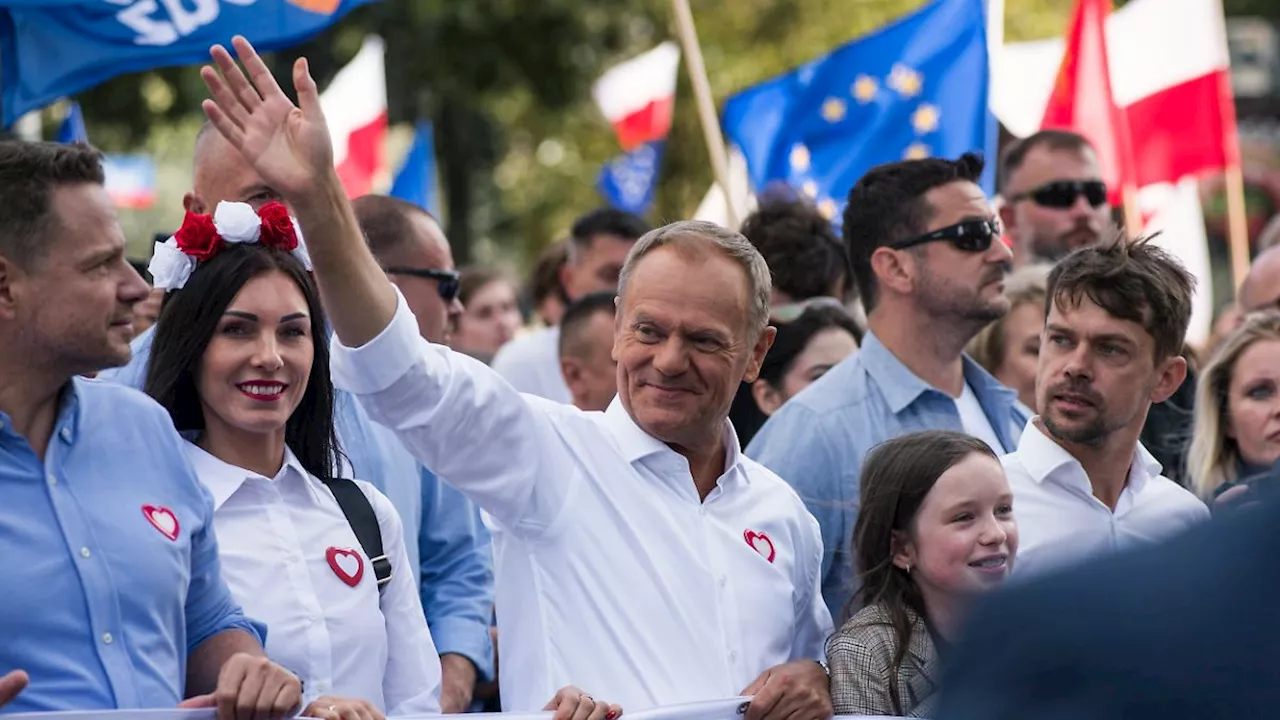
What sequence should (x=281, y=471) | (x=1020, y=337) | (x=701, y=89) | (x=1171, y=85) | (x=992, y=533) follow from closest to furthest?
(x=281, y=471) < (x=992, y=533) < (x=1020, y=337) < (x=701, y=89) < (x=1171, y=85)

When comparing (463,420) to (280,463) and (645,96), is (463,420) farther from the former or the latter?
(645,96)

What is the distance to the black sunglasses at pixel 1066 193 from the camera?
787cm

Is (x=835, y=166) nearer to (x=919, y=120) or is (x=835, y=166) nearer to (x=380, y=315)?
(x=919, y=120)

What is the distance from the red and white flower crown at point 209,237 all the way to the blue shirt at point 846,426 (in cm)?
159

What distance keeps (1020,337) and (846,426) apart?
1816 millimetres

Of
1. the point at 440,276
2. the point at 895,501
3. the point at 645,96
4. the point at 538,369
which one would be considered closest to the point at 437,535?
the point at 440,276

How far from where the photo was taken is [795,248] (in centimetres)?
737

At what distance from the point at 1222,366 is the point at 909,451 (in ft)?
6.62

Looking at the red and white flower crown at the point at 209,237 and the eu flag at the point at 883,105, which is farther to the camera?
the eu flag at the point at 883,105

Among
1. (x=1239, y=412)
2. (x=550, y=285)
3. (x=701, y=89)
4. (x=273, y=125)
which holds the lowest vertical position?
(x=1239, y=412)

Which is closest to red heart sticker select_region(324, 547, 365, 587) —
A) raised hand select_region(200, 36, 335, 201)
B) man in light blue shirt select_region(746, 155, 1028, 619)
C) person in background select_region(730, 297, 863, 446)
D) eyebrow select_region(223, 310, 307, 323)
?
eyebrow select_region(223, 310, 307, 323)

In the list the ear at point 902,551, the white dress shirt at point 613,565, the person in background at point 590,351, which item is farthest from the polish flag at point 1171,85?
the white dress shirt at point 613,565

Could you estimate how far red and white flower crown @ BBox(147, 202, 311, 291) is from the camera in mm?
4324

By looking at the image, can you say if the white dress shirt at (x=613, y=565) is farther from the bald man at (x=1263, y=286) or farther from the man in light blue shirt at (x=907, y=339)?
the bald man at (x=1263, y=286)
